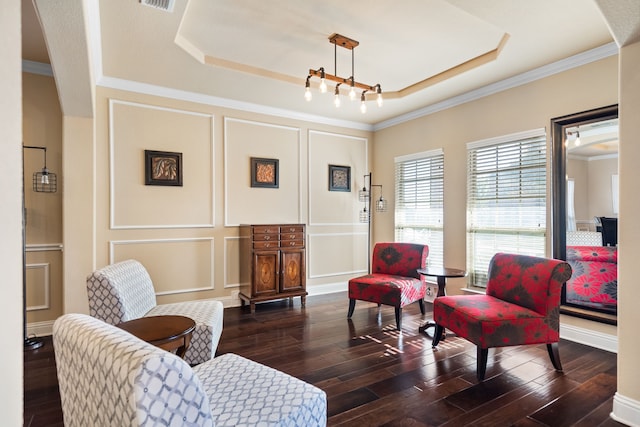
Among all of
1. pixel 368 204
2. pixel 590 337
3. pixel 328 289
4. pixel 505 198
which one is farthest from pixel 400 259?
pixel 590 337

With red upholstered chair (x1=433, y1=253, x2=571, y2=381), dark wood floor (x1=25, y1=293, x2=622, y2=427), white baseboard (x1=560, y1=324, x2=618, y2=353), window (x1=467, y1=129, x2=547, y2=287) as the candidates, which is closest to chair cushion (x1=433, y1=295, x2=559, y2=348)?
red upholstered chair (x1=433, y1=253, x2=571, y2=381)

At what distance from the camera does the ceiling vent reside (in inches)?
95.9

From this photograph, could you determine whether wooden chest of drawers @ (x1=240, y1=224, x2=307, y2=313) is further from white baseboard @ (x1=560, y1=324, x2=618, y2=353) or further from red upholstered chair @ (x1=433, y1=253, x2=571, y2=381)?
white baseboard @ (x1=560, y1=324, x2=618, y2=353)

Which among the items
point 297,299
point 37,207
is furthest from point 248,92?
point 297,299

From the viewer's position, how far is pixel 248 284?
4.34 meters

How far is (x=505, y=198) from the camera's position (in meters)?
3.90

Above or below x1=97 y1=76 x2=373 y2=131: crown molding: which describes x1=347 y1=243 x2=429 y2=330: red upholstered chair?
below

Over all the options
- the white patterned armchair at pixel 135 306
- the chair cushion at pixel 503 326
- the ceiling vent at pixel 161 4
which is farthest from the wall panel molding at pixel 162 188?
the chair cushion at pixel 503 326

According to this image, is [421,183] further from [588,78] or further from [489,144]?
[588,78]

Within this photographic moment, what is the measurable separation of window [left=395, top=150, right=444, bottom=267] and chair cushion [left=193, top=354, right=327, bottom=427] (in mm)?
3531

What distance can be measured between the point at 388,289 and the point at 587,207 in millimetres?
2051

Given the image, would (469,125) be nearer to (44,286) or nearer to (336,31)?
(336,31)

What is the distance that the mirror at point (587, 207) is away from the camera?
312 cm

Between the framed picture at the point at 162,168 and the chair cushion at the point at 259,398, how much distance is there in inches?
113
